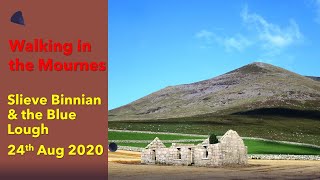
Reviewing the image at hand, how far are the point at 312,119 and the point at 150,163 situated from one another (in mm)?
90904

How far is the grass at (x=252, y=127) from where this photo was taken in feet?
279

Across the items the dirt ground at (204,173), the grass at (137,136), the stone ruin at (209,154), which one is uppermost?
the grass at (137,136)

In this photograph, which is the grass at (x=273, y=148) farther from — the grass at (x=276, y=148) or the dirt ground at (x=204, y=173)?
the dirt ground at (x=204, y=173)

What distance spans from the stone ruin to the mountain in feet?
290

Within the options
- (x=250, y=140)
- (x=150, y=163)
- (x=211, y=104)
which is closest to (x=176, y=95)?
(x=211, y=104)

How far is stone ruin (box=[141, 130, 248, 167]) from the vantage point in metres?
42.7

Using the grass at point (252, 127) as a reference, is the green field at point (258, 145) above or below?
below

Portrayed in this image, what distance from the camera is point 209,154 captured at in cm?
4297

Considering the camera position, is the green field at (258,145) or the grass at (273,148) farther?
the green field at (258,145)

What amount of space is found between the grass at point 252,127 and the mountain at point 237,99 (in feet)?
56.8

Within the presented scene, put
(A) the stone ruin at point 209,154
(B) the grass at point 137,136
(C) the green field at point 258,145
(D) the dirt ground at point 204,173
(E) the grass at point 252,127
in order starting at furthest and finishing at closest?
(E) the grass at point 252,127 → (B) the grass at point 137,136 → (C) the green field at point 258,145 → (A) the stone ruin at point 209,154 → (D) the dirt ground at point 204,173

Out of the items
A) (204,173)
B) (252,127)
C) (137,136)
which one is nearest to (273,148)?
(137,136)

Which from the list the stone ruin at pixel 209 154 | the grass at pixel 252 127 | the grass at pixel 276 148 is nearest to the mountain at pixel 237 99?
the grass at pixel 252 127

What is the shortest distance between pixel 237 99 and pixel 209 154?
4739 inches
